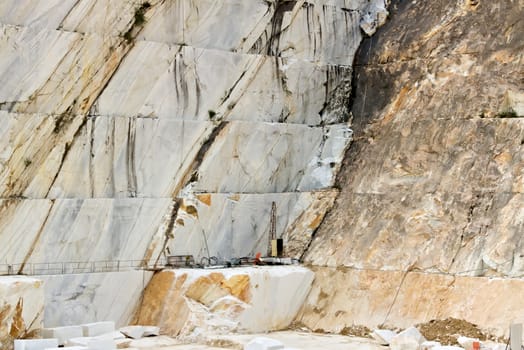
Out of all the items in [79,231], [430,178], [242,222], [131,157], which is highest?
[131,157]

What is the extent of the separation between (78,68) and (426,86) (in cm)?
909

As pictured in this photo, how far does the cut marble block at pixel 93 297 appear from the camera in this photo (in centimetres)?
2619

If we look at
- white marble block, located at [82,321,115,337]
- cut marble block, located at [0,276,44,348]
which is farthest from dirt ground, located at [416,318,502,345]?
cut marble block, located at [0,276,44,348]

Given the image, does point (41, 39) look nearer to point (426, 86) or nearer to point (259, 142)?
point (259, 142)

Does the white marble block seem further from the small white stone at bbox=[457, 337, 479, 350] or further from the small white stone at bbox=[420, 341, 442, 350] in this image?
the small white stone at bbox=[457, 337, 479, 350]

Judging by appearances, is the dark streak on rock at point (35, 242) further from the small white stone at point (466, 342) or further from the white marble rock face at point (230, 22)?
the small white stone at point (466, 342)

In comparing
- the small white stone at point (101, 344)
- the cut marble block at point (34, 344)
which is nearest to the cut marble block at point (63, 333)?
the cut marble block at point (34, 344)

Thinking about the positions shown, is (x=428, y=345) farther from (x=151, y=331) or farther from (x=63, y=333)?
(x=63, y=333)

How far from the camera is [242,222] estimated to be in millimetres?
30281

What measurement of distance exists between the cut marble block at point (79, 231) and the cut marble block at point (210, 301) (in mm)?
1111

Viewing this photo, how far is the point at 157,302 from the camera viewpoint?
27656 mm

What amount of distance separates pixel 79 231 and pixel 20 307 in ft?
9.23

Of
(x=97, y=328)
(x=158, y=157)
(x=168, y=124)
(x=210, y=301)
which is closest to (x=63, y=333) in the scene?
(x=97, y=328)

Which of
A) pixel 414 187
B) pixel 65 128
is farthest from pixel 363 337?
pixel 65 128
